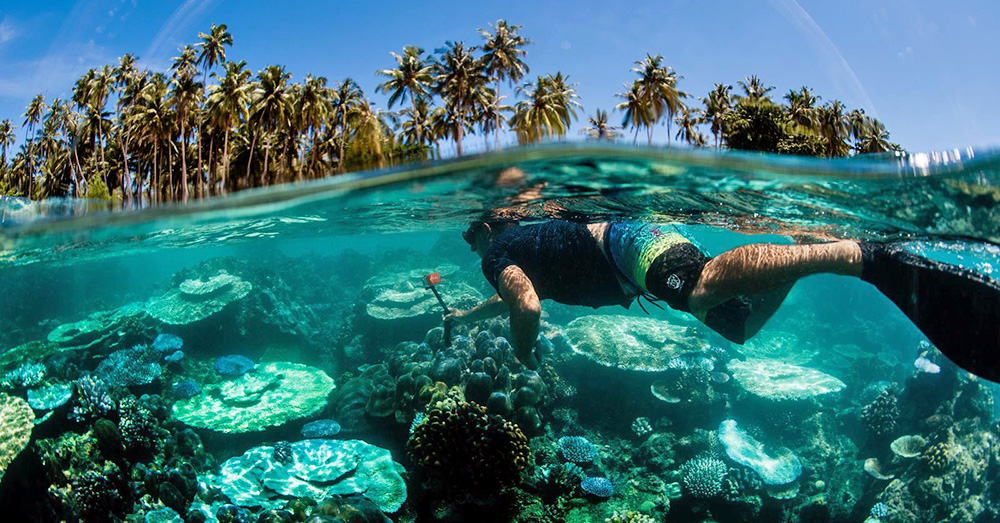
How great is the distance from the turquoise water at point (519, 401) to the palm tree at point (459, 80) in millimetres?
19318

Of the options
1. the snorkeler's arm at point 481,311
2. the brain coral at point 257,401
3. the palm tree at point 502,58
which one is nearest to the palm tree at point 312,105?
the palm tree at point 502,58

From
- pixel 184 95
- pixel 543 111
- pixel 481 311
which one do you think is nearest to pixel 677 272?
pixel 481 311

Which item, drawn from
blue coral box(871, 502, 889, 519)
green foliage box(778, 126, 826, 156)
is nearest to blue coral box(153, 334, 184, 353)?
blue coral box(871, 502, 889, 519)

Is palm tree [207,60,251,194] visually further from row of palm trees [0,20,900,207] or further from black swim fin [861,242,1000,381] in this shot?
black swim fin [861,242,1000,381]

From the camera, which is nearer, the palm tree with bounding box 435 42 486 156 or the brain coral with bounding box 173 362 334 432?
the brain coral with bounding box 173 362 334 432

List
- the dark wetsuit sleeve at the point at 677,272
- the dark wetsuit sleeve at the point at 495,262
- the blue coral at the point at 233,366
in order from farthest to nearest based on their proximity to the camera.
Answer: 1. the blue coral at the point at 233,366
2. the dark wetsuit sleeve at the point at 495,262
3. the dark wetsuit sleeve at the point at 677,272

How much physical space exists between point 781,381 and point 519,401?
1018 cm

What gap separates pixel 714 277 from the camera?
4.70 m

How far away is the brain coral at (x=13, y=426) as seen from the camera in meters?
7.73

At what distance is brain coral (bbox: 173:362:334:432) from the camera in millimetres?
10359

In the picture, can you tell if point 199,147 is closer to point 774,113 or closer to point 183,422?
point 183,422

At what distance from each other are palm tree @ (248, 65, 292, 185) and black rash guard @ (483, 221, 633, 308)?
1104 inches

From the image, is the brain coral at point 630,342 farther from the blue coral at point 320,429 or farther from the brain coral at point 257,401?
the brain coral at point 257,401

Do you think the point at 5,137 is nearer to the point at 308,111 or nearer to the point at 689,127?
the point at 308,111
